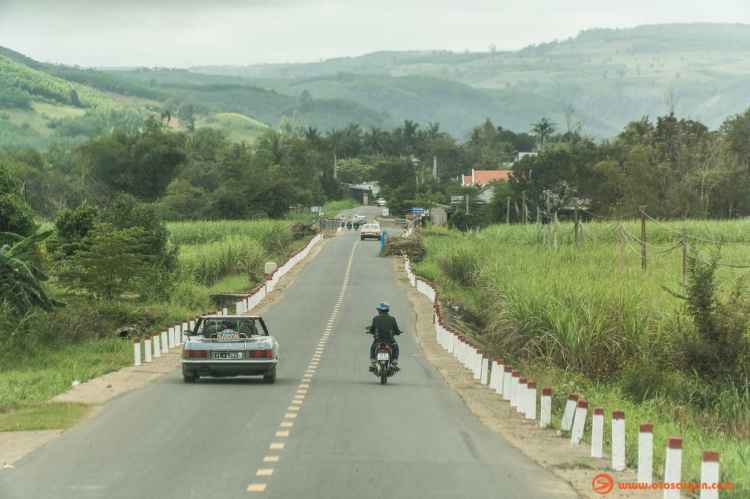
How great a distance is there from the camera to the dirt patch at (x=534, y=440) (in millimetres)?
9117

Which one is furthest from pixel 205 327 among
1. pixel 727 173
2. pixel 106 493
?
pixel 727 173

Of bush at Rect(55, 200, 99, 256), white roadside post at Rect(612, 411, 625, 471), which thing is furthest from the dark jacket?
bush at Rect(55, 200, 99, 256)

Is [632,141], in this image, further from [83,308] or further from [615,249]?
[83,308]

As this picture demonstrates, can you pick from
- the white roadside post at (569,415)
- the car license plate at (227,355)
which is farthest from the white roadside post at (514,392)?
the car license plate at (227,355)

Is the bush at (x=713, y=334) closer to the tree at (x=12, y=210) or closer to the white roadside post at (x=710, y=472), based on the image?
the white roadside post at (x=710, y=472)

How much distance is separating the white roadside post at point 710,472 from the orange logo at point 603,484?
1377 millimetres

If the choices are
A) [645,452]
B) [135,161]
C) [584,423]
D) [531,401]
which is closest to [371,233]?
[135,161]

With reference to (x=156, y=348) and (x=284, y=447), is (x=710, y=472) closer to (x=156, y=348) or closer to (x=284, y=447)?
(x=284, y=447)

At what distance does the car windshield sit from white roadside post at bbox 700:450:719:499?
10672 mm

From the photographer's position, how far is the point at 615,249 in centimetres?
3856

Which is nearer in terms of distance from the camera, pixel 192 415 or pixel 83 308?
Answer: pixel 192 415

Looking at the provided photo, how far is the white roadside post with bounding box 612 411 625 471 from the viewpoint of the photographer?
30.9 ft

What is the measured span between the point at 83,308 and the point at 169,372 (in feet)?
25.5

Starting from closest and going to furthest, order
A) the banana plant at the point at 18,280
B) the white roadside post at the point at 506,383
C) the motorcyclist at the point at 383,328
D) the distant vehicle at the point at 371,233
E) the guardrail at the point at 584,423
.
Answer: the guardrail at the point at 584,423 → the white roadside post at the point at 506,383 → the motorcyclist at the point at 383,328 → the banana plant at the point at 18,280 → the distant vehicle at the point at 371,233
